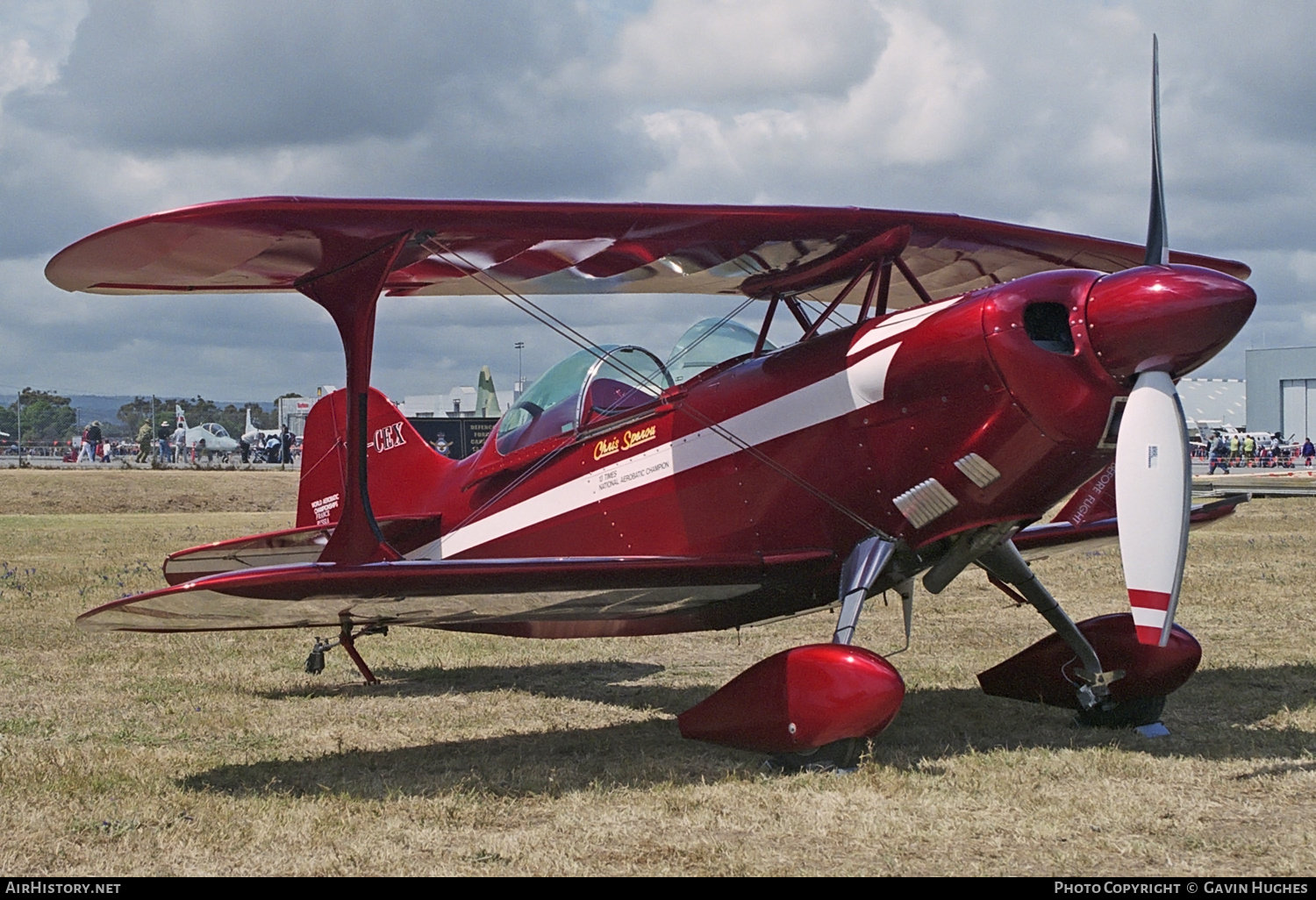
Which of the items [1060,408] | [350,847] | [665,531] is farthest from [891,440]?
[350,847]

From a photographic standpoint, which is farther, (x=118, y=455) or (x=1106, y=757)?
(x=118, y=455)

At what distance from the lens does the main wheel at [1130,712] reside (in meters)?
6.93

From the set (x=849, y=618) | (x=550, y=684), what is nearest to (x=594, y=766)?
(x=849, y=618)

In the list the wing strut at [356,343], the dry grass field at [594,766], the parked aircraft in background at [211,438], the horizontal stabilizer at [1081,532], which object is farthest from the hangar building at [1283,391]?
the wing strut at [356,343]

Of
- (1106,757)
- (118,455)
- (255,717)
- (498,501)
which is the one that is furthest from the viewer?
(118,455)

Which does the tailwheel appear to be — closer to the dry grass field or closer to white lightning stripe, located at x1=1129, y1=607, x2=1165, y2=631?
the dry grass field

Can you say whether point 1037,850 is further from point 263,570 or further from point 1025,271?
point 1025,271

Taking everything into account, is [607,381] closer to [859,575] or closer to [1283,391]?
[859,575]

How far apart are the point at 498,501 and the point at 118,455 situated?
246 feet

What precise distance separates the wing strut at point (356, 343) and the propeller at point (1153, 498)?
11.2ft

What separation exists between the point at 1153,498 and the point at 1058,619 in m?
1.90

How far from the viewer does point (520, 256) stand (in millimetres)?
7121

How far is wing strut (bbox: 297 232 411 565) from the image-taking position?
6.18m

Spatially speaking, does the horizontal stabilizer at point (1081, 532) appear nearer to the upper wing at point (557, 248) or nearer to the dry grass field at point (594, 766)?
the dry grass field at point (594, 766)
